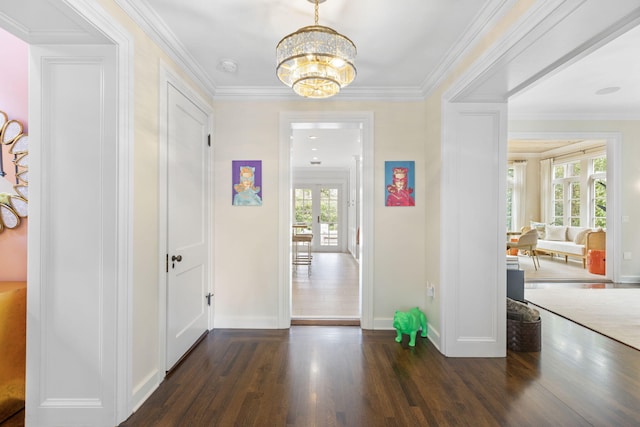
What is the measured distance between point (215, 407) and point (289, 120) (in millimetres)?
2486

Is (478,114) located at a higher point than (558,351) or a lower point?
higher

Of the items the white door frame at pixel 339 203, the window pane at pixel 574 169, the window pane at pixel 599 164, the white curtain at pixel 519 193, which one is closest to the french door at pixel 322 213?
the white door frame at pixel 339 203

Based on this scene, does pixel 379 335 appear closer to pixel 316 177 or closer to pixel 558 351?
pixel 558 351

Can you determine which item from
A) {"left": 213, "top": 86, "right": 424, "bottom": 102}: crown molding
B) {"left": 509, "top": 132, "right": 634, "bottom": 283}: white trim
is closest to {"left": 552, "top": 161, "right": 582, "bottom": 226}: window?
{"left": 509, "top": 132, "right": 634, "bottom": 283}: white trim

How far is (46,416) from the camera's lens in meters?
1.67

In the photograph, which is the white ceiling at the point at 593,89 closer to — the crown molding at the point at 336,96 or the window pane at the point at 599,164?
the crown molding at the point at 336,96

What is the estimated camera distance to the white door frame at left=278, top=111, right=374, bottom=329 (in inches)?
120

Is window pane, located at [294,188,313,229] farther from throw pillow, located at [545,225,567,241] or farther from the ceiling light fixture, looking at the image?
the ceiling light fixture

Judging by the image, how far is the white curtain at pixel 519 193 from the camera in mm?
8359

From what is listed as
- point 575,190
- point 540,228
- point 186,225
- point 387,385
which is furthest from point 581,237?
point 186,225

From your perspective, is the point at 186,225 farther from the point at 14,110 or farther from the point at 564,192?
the point at 564,192

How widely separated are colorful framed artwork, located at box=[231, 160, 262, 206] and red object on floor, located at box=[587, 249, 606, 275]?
6.30 metres

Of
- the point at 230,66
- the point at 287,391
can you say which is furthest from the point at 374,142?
the point at 287,391

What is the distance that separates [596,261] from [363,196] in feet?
17.7
